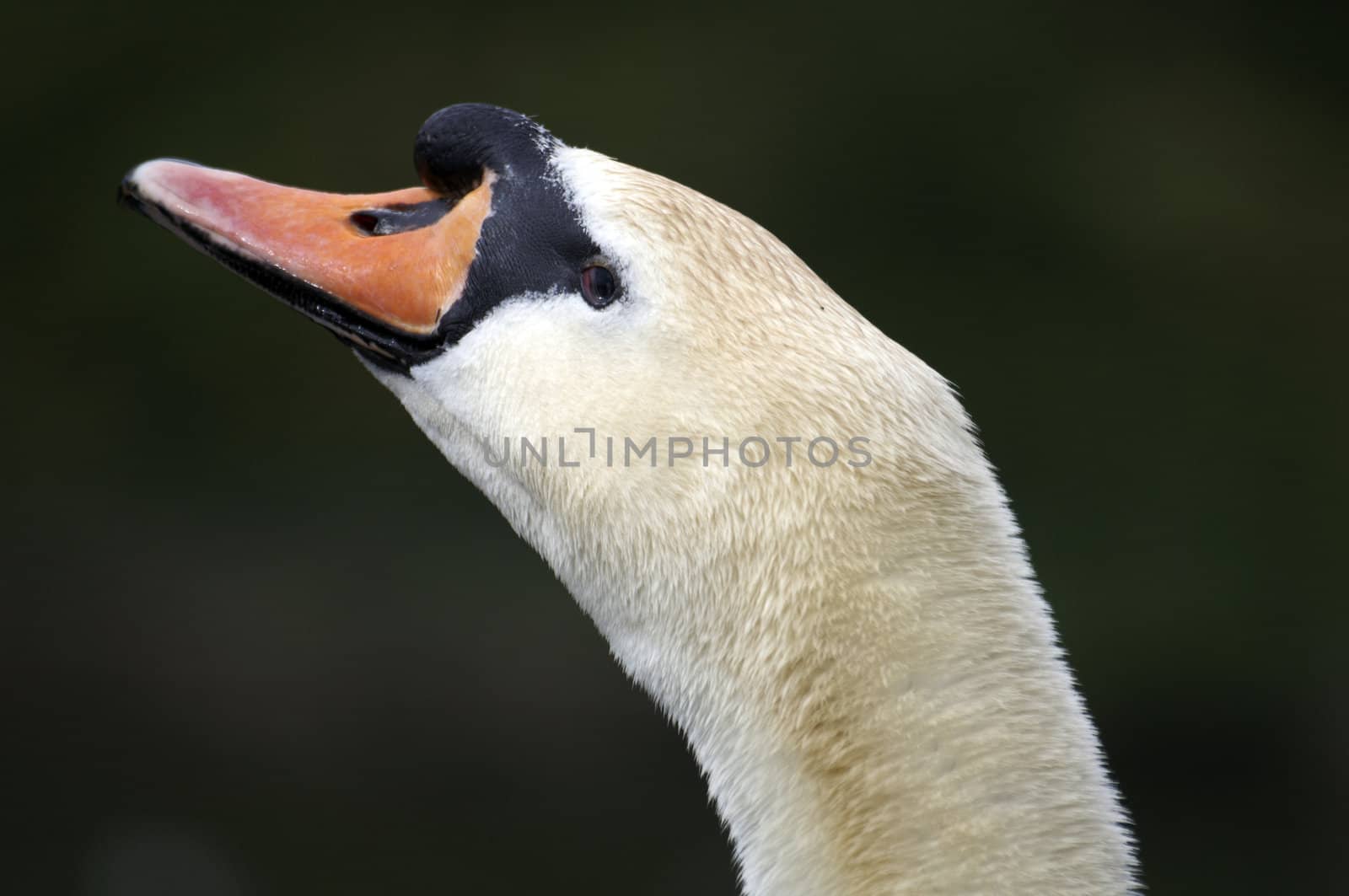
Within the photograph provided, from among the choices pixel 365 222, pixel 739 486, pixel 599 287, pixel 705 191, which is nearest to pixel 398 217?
pixel 365 222

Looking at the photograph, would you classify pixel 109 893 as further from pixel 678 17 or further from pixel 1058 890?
pixel 1058 890

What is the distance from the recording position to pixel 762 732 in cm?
201

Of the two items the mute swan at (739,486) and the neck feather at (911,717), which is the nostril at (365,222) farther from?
the neck feather at (911,717)

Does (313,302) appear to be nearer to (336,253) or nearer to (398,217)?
(336,253)

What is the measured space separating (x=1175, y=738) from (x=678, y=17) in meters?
3.35

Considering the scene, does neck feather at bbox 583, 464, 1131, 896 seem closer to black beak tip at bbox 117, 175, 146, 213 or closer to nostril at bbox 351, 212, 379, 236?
nostril at bbox 351, 212, 379, 236

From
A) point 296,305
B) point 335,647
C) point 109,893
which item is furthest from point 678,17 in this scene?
point 296,305

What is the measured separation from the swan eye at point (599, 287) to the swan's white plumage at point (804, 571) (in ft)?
0.08

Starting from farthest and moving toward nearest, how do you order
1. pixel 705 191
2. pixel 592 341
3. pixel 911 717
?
pixel 705 191 → pixel 592 341 → pixel 911 717

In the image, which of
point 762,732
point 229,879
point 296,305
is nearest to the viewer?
point 762,732

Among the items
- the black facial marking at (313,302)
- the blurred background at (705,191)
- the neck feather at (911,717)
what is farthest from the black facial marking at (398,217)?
the blurred background at (705,191)

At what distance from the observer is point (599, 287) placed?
210cm

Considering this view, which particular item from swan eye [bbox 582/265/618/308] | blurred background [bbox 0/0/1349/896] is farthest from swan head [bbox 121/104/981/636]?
blurred background [bbox 0/0/1349/896]

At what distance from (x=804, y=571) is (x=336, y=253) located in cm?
78
